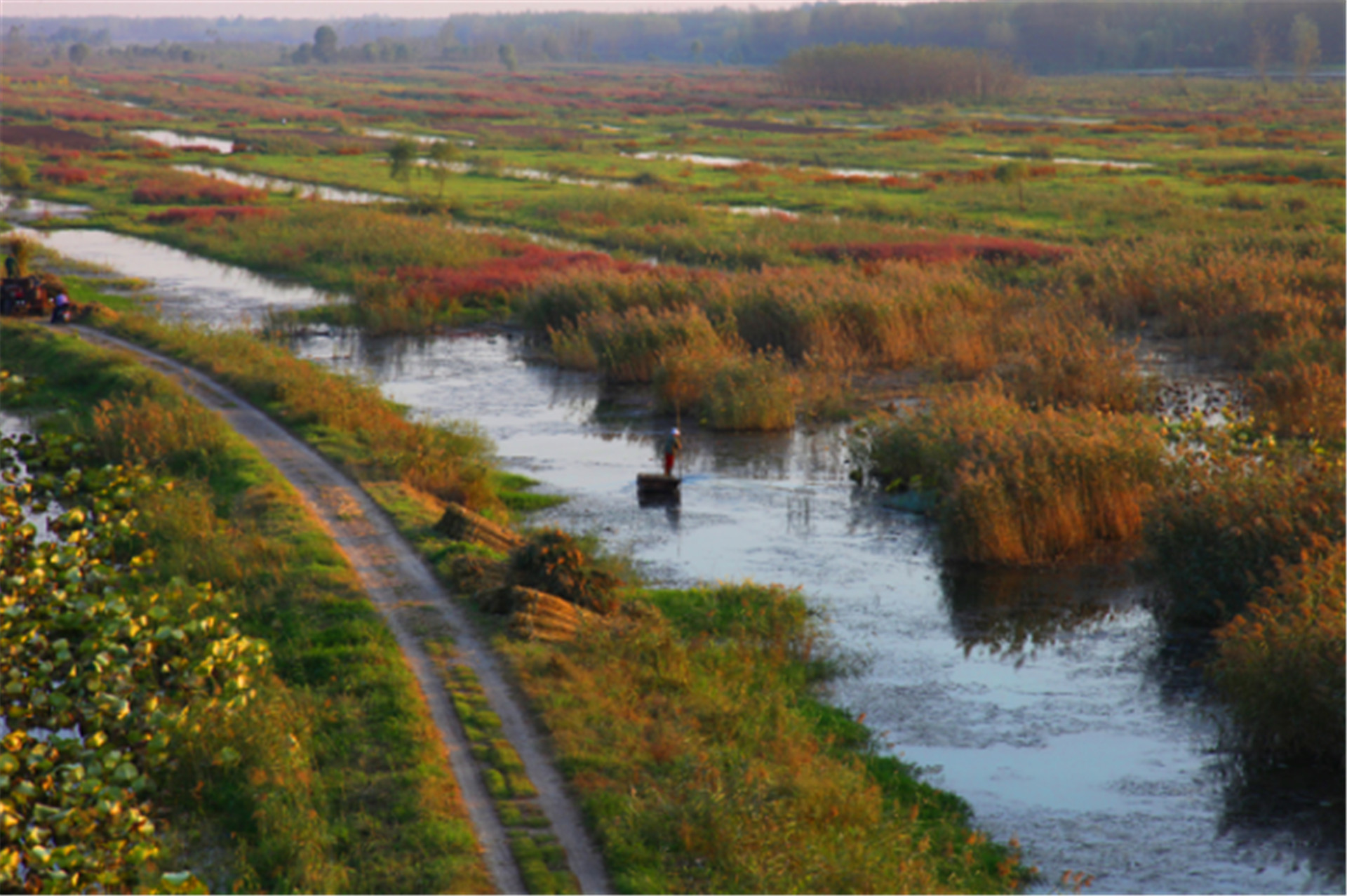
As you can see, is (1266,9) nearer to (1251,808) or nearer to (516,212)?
(516,212)

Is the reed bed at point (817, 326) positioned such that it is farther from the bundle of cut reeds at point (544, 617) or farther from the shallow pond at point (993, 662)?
the bundle of cut reeds at point (544, 617)

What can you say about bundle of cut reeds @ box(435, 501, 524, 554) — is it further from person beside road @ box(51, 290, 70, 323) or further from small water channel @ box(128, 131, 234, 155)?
small water channel @ box(128, 131, 234, 155)

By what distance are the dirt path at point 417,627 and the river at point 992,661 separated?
3998 millimetres

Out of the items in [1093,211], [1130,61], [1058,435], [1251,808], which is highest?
[1130,61]

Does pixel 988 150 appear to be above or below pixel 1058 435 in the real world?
above

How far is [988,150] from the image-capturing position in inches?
3617

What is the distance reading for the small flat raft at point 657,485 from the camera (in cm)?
2450

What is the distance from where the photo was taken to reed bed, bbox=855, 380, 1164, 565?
21141mm

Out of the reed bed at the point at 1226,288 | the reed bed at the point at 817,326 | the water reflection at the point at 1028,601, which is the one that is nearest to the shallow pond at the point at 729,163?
the reed bed at the point at 1226,288

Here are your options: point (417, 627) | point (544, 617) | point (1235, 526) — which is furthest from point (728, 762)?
point (1235, 526)

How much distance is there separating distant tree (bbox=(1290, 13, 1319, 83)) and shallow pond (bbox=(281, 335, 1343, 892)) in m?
152

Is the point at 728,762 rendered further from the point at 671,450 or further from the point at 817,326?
the point at 817,326

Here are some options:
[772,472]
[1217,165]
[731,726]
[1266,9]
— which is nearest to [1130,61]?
[1266,9]

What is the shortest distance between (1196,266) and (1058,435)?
21.3m
